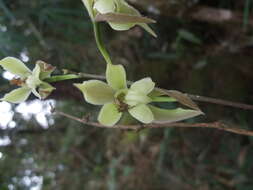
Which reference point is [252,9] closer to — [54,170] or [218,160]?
[218,160]

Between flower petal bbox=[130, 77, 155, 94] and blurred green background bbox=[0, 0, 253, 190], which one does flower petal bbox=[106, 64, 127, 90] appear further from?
blurred green background bbox=[0, 0, 253, 190]

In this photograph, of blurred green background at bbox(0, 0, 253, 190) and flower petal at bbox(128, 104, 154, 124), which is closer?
flower petal at bbox(128, 104, 154, 124)

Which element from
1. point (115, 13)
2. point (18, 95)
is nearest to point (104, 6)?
point (115, 13)

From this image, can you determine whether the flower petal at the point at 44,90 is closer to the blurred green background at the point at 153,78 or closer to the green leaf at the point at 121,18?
the green leaf at the point at 121,18

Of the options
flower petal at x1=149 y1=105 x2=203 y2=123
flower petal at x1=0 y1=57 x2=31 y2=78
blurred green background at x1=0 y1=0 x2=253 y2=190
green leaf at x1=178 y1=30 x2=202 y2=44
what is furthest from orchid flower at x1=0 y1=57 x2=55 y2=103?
green leaf at x1=178 y1=30 x2=202 y2=44

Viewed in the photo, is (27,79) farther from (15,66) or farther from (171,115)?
(171,115)

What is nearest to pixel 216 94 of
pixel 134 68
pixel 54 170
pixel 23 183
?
pixel 134 68

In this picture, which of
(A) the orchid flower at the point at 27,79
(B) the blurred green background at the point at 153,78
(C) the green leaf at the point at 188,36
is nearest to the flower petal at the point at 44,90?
(A) the orchid flower at the point at 27,79
